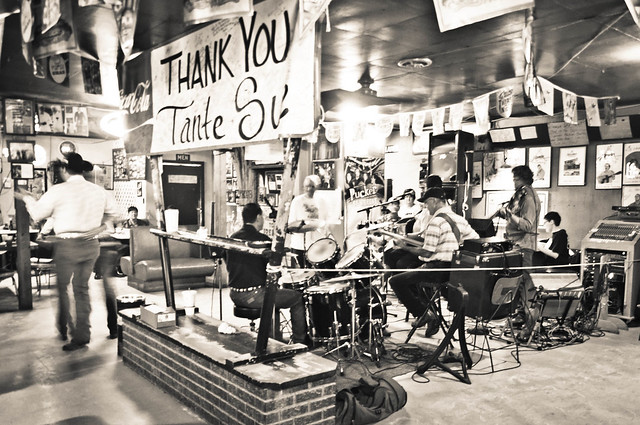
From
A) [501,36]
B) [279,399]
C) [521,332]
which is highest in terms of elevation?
[501,36]

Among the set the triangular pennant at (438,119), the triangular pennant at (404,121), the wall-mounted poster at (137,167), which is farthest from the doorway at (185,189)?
the triangular pennant at (438,119)

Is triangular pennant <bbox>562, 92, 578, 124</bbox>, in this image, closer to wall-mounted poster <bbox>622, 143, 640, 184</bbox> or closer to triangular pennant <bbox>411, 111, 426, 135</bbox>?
wall-mounted poster <bbox>622, 143, 640, 184</bbox>

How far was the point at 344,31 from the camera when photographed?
15.7 feet

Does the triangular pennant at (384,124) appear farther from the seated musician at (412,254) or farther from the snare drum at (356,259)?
the snare drum at (356,259)

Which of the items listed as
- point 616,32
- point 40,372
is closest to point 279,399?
point 40,372

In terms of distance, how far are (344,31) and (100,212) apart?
3.10 m

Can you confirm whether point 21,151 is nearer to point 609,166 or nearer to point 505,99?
point 505,99

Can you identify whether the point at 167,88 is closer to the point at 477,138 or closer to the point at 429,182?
the point at 429,182

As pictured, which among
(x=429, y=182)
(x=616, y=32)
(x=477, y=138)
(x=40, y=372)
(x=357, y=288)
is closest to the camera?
(x=40, y=372)

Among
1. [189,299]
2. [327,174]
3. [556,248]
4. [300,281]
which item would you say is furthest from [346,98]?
[327,174]

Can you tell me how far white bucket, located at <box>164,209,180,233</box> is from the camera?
4.23m

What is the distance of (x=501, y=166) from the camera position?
33.2 feet

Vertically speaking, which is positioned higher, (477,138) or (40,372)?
(477,138)

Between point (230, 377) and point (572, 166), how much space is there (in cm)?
829
